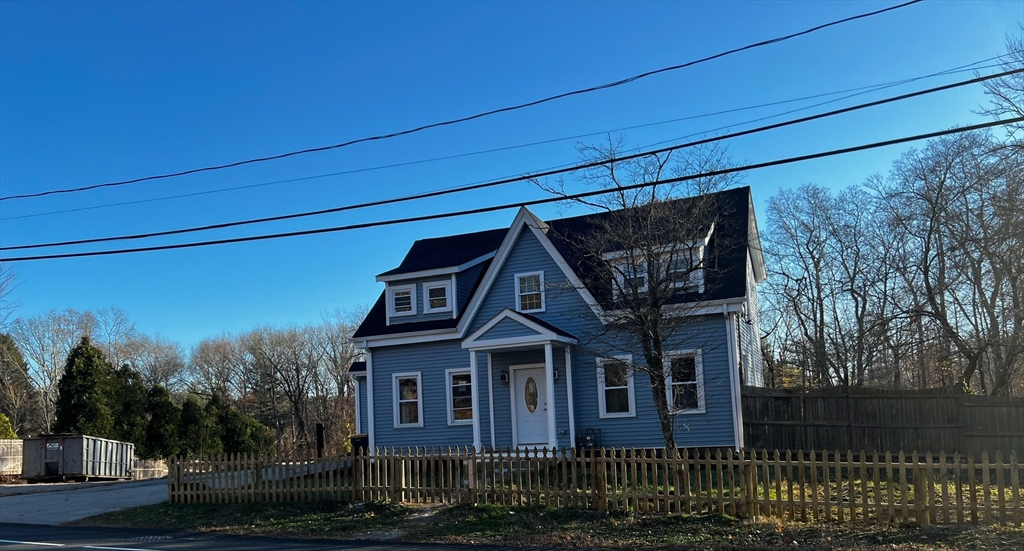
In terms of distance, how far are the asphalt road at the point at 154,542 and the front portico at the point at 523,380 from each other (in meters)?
8.64

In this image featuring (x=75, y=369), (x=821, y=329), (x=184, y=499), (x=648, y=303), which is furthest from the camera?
(x=821, y=329)

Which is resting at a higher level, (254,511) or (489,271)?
(489,271)

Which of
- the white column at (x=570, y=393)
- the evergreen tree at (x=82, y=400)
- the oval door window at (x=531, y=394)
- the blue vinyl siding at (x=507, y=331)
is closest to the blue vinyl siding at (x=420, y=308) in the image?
the blue vinyl siding at (x=507, y=331)

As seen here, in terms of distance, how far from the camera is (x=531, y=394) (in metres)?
22.4

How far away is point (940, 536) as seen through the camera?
10930 millimetres

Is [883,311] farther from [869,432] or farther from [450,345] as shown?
[450,345]

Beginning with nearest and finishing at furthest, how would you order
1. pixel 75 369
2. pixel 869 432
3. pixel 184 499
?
1. pixel 184 499
2. pixel 869 432
3. pixel 75 369

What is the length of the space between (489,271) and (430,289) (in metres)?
2.61

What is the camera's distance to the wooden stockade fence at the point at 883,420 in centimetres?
1836

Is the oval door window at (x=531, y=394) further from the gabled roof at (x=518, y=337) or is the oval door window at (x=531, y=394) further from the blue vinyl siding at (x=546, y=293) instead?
the gabled roof at (x=518, y=337)

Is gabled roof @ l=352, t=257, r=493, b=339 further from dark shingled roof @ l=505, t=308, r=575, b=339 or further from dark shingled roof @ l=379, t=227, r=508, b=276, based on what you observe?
dark shingled roof @ l=505, t=308, r=575, b=339

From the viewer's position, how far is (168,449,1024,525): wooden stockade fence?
11414 mm

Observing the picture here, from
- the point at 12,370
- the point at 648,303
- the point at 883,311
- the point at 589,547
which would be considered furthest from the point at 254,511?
the point at 12,370

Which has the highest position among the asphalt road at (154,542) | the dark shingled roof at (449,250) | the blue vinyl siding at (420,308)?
the dark shingled roof at (449,250)
